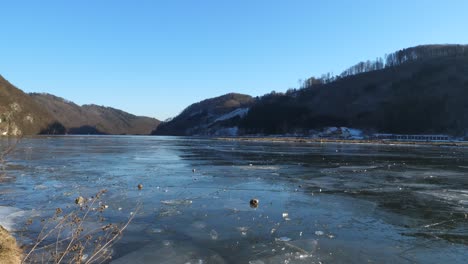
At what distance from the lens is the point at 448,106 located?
141 metres

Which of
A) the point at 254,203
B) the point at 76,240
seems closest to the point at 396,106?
the point at 254,203

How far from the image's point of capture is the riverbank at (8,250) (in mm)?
7199

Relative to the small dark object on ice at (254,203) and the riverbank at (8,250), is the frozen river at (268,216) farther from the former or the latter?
the riverbank at (8,250)

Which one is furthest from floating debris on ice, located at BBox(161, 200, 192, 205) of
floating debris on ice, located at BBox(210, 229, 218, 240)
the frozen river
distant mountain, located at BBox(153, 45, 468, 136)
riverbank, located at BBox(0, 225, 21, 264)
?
distant mountain, located at BBox(153, 45, 468, 136)

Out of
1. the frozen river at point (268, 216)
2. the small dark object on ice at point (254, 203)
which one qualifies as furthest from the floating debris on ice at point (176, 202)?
the small dark object on ice at point (254, 203)

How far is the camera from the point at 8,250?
25.1 feet

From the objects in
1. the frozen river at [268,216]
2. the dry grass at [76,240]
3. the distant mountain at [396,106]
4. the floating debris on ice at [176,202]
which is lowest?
the frozen river at [268,216]

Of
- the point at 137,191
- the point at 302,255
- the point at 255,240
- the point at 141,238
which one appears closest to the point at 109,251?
the point at 141,238

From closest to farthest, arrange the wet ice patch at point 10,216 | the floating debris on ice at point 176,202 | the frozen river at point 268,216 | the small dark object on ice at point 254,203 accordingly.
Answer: the frozen river at point 268,216 → the wet ice patch at point 10,216 → the small dark object on ice at point 254,203 → the floating debris on ice at point 176,202

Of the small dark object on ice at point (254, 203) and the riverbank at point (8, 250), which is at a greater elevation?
the riverbank at point (8, 250)

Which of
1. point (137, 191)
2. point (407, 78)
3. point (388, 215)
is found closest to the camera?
point (388, 215)

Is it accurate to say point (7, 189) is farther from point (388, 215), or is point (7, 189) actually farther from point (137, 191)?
point (388, 215)

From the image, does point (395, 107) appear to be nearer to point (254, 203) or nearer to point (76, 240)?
point (254, 203)

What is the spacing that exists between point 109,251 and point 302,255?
4.29 metres
